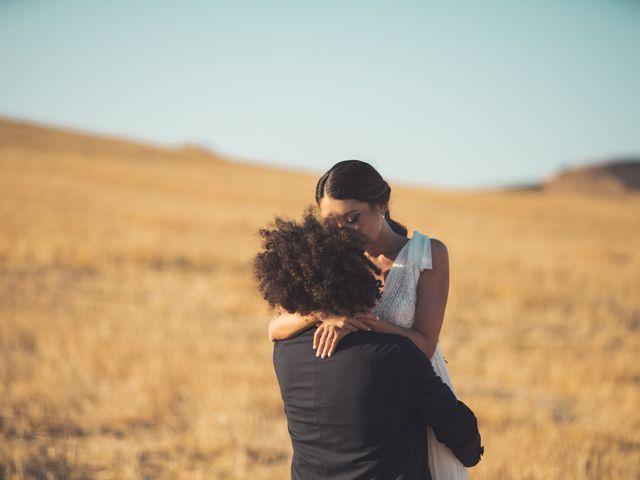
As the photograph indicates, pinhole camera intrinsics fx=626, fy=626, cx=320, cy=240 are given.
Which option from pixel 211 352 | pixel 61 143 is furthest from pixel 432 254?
pixel 61 143

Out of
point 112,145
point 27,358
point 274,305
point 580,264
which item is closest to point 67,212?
point 27,358

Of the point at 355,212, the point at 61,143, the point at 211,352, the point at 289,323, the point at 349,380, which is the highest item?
the point at 61,143

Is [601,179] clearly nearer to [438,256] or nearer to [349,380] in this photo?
[438,256]

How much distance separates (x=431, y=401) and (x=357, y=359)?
0.30m

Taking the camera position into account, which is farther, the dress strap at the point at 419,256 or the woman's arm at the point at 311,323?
the dress strap at the point at 419,256

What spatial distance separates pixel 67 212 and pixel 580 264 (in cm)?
1766

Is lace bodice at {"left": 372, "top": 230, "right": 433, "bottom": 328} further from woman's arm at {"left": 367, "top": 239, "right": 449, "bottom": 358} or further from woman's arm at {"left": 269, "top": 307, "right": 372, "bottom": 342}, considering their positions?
woman's arm at {"left": 269, "top": 307, "right": 372, "bottom": 342}

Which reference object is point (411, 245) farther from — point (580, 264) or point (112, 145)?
point (112, 145)

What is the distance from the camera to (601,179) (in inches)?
3898

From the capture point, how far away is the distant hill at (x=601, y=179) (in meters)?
95.2

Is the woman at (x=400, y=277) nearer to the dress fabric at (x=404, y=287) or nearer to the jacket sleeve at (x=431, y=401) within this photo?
the dress fabric at (x=404, y=287)

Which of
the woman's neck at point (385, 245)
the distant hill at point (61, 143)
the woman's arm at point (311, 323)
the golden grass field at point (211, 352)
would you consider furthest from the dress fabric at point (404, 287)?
the distant hill at point (61, 143)

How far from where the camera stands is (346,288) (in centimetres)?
219

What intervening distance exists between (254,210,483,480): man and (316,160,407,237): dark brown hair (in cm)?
26
